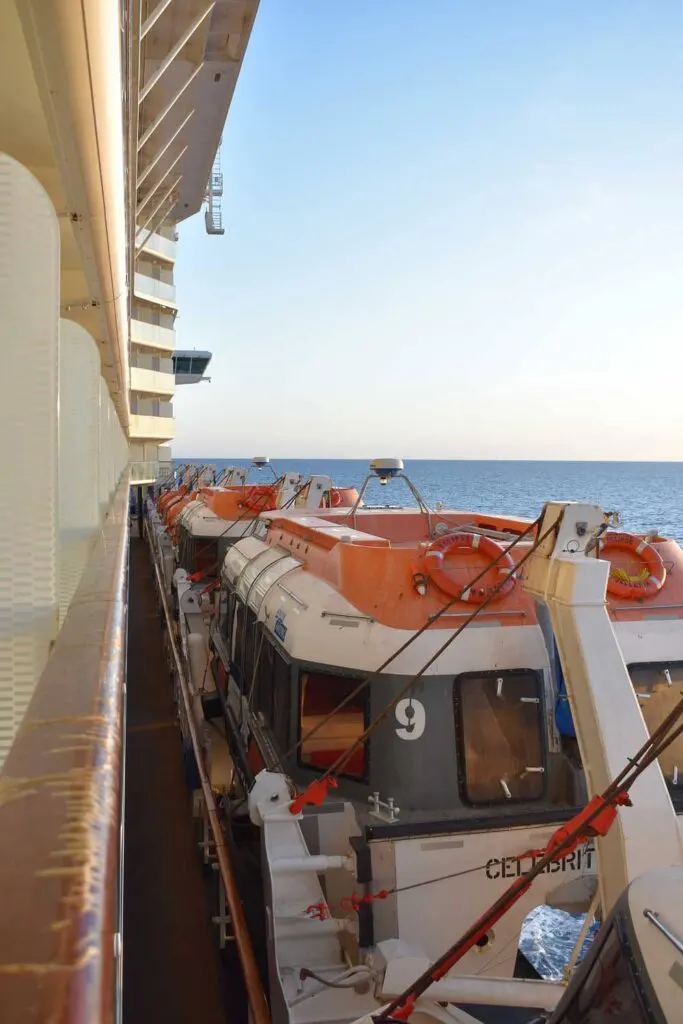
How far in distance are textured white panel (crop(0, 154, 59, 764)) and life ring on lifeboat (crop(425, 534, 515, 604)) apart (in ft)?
9.29

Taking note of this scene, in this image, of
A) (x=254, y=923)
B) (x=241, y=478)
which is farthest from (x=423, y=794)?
(x=241, y=478)

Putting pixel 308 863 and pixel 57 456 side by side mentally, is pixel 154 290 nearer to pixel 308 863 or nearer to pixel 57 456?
pixel 308 863

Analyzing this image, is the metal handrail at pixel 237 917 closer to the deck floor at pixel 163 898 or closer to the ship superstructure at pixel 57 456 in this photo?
the deck floor at pixel 163 898

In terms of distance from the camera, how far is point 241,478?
21859mm

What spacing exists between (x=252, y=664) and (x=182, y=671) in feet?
7.90

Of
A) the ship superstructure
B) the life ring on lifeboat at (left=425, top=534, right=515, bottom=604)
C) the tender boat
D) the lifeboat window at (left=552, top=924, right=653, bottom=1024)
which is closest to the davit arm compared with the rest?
the tender boat

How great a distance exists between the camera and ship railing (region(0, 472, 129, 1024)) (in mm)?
624

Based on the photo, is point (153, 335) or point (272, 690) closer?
point (272, 690)

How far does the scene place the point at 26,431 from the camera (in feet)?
9.46

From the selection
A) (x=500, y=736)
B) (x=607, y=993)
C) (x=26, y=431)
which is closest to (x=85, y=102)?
(x=26, y=431)

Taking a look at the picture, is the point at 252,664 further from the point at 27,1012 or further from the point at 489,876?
the point at 27,1012

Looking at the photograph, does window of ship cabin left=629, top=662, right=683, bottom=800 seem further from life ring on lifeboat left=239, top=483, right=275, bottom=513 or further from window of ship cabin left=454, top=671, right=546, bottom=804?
life ring on lifeboat left=239, top=483, right=275, bottom=513

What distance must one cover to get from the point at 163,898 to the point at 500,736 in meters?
3.05

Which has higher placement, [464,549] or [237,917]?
[464,549]
